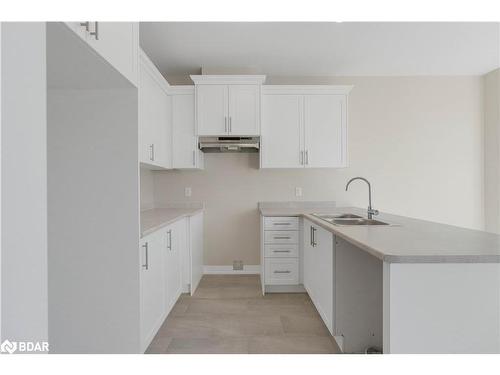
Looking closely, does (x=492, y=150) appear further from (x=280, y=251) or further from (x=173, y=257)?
(x=173, y=257)

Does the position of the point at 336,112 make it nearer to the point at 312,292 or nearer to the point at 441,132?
the point at 441,132

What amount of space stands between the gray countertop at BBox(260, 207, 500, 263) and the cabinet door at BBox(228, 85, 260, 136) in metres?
1.98

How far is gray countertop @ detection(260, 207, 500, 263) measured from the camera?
123 centimetres

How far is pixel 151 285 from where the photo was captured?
218 cm

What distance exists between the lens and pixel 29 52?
88 centimetres

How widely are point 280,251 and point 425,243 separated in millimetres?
2051

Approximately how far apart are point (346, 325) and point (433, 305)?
1007 mm

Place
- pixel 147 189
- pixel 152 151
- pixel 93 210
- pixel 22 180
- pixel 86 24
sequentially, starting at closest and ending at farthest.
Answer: pixel 22 180 < pixel 86 24 < pixel 93 210 < pixel 152 151 < pixel 147 189

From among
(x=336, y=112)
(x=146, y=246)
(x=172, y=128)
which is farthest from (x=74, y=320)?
(x=336, y=112)

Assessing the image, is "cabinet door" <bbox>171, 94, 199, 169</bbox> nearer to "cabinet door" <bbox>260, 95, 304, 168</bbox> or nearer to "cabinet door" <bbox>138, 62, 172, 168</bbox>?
→ "cabinet door" <bbox>138, 62, 172, 168</bbox>

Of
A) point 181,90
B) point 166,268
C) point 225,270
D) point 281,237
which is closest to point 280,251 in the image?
point 281,237

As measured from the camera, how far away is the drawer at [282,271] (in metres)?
3.41

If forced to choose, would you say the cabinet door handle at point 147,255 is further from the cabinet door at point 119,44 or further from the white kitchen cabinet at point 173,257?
the cabinet door at point 119,44

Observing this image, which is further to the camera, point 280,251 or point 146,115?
point 280,251
